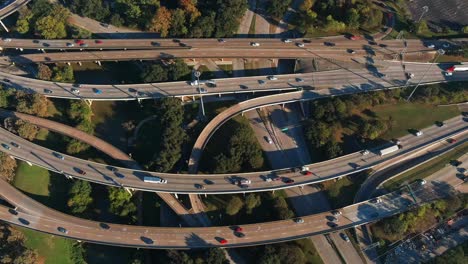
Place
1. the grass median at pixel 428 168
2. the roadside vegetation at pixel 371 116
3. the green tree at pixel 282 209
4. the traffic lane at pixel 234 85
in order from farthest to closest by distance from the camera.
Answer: the traffic lane at pixel 234 85
the roadside vegetation at pixel 371 116
the grass median at pixel 428 168
the green tree at pixel 282 209

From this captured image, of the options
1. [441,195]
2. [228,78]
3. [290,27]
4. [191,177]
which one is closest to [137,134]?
[191,177]

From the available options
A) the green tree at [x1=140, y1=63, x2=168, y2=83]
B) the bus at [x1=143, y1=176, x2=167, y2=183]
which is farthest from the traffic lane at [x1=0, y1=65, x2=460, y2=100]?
the bus at [x1=143, y1=176, x2=167, y2=183]

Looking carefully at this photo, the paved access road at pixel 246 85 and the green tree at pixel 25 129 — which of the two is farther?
the paved access road at pixel 246 85

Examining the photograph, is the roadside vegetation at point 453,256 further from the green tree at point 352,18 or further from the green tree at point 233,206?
the green tree at point 352,18

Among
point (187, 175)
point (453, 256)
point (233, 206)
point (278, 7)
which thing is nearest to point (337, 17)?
point (278, 7)

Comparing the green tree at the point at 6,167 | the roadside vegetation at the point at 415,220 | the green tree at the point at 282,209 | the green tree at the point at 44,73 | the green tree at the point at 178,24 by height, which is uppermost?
the green tree at the point at 178,24

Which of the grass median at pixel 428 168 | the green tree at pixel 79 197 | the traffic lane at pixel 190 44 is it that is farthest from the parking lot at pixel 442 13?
the green tree at pixel 79 197
